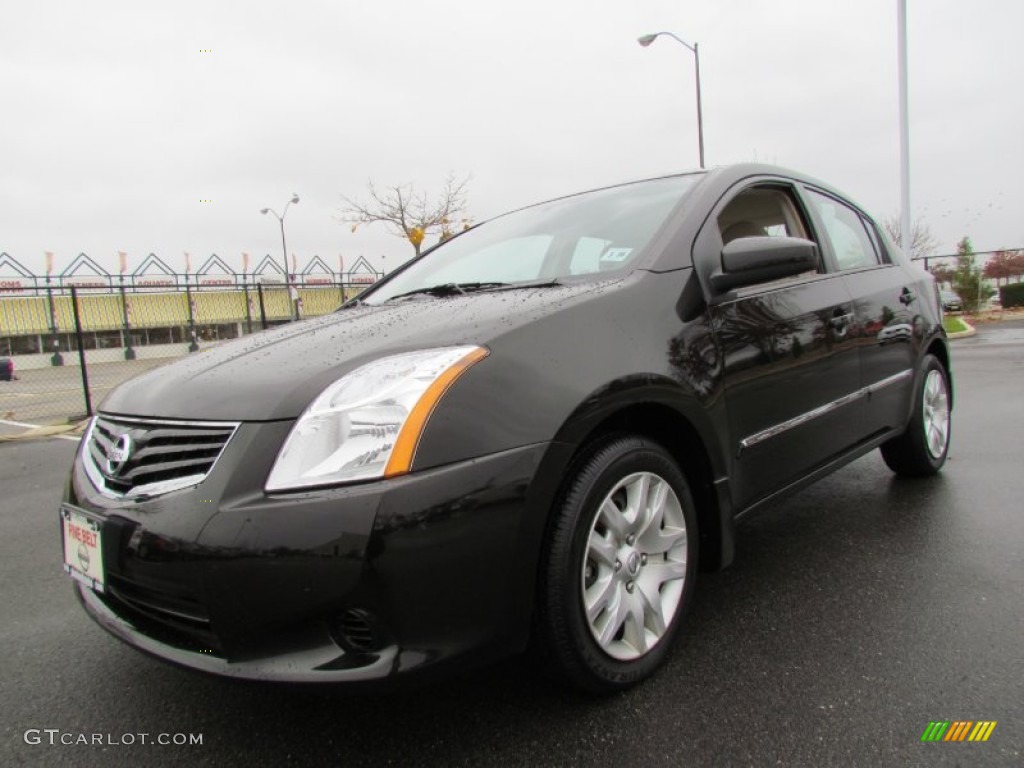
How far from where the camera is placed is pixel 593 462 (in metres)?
1.73

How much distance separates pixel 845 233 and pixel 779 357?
1.24 metres

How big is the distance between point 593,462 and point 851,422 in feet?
5.45

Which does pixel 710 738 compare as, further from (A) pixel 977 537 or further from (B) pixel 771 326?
(A) pixel 977 537

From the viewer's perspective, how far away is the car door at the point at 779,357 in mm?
2209

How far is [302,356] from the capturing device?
1.79m

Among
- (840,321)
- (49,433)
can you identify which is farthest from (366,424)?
(49,433)

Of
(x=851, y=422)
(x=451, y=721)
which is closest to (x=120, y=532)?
(x=451, y=721)

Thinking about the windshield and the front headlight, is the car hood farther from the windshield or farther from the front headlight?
the windshield

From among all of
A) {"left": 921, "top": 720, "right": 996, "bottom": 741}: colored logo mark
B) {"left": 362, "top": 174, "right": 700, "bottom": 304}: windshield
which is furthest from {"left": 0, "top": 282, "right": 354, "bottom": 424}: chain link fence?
{"left": 921, "top": 720, "right": 996, "bottom": 741}: colored logo mark

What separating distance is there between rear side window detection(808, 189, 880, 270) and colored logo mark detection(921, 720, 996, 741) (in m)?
1.96

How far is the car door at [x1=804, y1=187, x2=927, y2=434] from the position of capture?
2.97m
